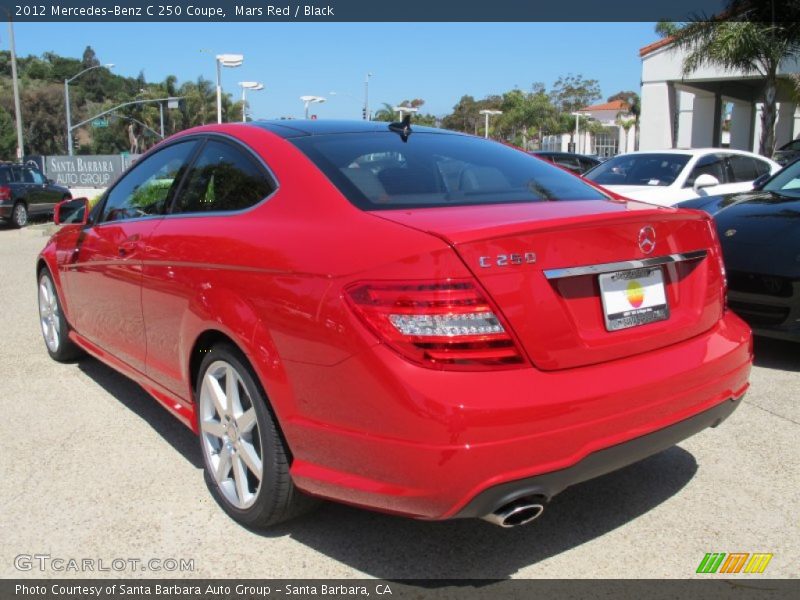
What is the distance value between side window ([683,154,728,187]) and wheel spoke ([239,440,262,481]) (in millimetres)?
8281

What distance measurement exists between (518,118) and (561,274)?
2799 inches

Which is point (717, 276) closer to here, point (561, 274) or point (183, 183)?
point (561, 274)

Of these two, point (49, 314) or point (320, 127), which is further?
point (49, 314)

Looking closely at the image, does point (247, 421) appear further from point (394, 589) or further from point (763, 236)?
point (763, 236)

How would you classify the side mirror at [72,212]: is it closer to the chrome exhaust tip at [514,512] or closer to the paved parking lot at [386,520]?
the paved parking lot at [386,520]

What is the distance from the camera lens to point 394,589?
97.8 inches

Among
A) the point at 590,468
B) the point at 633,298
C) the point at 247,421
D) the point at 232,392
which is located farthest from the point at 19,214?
the point at 590,468

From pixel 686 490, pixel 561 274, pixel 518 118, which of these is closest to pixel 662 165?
pixel 686 490

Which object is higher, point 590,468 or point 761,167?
point 761,167

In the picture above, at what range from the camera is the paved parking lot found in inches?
104

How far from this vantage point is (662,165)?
9797 mm

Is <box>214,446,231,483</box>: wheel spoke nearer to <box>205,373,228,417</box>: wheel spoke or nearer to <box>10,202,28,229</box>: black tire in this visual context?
<box>205,373,228,417</box>: wheel spoke

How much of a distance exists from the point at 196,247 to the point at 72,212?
91.8 inches

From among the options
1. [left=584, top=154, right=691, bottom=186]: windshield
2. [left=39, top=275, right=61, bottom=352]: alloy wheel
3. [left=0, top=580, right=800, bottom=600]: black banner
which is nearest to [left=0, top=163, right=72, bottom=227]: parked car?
[left=39, top=275, right=61, bottom=352]: alloy wheel
